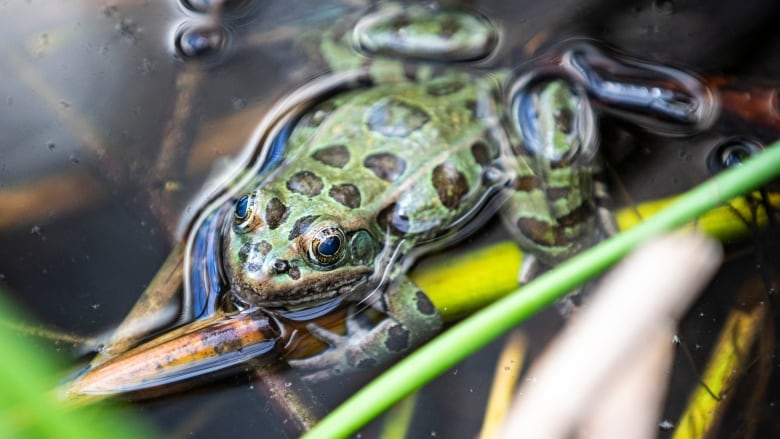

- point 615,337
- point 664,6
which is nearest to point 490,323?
point 615,337

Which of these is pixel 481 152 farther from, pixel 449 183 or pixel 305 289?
pixel 305 289

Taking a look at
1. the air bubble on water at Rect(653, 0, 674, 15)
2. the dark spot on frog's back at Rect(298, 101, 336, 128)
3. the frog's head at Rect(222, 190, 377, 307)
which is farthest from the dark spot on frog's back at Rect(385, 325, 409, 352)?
the air bubble on water at Rect(653, 0, 674, 15)

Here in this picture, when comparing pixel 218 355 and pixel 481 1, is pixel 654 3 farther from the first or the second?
pixel 218 355

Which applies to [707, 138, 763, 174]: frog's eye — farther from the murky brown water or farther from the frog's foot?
the frog's foot

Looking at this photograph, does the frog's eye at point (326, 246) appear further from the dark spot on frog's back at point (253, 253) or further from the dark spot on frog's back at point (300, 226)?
the dark spot on frog's back at point (253, 253)

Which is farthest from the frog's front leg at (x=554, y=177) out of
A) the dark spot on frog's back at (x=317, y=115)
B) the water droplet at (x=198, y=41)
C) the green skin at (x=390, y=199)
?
the water droplet at (x=198, y=41)

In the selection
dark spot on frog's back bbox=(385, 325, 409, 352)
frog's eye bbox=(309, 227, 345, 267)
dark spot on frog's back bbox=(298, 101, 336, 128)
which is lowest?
dark spot on frog's back bbox=(385, 325, 409, 352)

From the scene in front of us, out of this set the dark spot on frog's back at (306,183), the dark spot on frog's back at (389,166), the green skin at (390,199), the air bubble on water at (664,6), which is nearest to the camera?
the green skin at (390,199)

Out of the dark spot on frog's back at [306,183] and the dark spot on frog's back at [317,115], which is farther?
the dark spot on frog's back at [317,115]
